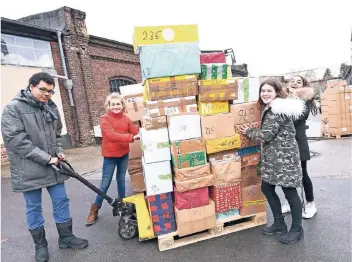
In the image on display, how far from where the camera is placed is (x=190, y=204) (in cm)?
274

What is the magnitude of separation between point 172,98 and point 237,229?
65.9 inches

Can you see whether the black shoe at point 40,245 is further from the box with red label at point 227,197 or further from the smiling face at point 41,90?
the box with red label at point 227,197

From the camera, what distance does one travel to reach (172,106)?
2.66m

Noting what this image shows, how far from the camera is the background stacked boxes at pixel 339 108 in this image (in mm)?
7949

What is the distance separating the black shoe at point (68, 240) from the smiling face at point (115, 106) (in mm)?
1414

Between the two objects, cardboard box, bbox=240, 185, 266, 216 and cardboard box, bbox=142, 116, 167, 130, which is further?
cardboard box, bbox=240, 185, 266, 216

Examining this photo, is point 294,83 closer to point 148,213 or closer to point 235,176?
point 235,176

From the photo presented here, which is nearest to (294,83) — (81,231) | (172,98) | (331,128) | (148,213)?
(172,98)

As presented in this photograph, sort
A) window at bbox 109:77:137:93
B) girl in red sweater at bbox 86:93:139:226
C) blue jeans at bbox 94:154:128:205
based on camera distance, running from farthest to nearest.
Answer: window at bbox 109:77:137:93 → blue jeans at bbox 94:154:128:205 → girl in red sweater at bbox 86:93:139:226

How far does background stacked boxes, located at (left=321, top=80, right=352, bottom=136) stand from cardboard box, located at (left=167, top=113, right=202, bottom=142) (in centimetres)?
719

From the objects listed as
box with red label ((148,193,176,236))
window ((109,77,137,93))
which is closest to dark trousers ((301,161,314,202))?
box with red label ((148,193,176,236))

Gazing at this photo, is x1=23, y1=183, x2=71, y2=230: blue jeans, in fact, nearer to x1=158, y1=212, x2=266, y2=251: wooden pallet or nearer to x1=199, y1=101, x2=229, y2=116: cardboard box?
x1=158, y1=212, x2=266, y2=251: wooden pallet

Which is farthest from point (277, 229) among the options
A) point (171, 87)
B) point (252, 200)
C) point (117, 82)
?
point (117, 82)

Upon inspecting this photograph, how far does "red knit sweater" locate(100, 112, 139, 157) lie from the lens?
10.5 feet
